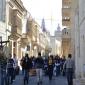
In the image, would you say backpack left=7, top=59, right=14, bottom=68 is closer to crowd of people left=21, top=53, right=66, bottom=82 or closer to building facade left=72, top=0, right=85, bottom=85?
crowd of people left=21, top=53, right=66, bottom=82

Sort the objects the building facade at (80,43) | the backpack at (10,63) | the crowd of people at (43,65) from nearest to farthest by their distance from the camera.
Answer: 1. the crowd of people at (43,65)
2. the backpack at (10,63)
3. the building facade at (80,43)

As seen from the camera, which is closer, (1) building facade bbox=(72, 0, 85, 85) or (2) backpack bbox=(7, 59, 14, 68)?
(2) backpack bbox=(7, 59, 14, 68)

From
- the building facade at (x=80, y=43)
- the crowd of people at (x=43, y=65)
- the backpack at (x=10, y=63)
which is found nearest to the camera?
the crowd of people at (x=43, y=65)

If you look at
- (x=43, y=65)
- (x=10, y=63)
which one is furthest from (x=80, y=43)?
(x=10, y=63)

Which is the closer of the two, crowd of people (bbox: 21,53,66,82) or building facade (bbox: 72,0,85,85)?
crowd of people (bbox: 21,53,66,82)

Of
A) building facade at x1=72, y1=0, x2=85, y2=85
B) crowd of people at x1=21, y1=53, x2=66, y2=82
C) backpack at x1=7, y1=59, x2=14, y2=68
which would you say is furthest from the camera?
building facade at x1=72, y1=0, x2=85, y2=85

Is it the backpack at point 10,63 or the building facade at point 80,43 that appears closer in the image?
the backpack at point 10,63

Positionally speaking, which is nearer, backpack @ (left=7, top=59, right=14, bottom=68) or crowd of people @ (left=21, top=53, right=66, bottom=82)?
crowd of people @ (left=21, top=53, right=66, bottom=82)

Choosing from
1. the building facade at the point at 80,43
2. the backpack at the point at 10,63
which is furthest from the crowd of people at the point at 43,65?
the building facade at the point at 80,43

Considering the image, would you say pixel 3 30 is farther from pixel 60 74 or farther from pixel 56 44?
pixel 56 44

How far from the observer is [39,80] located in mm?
22578

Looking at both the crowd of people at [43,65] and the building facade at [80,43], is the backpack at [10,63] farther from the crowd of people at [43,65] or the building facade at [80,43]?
the building facade at [80,43]

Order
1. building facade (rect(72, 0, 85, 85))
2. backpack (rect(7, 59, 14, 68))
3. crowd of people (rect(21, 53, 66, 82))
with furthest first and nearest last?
building facade (rect(72, 0, 85, 85))
backpack (rect(7, 59, 14, 68))
crowd of people (rect(21, 53, 66, 82))

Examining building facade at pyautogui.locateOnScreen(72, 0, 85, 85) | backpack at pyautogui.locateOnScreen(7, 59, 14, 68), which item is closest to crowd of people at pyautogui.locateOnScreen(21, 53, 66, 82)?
backpack at pyautogui.locateOnScreen(7, 59, 14, 68)
